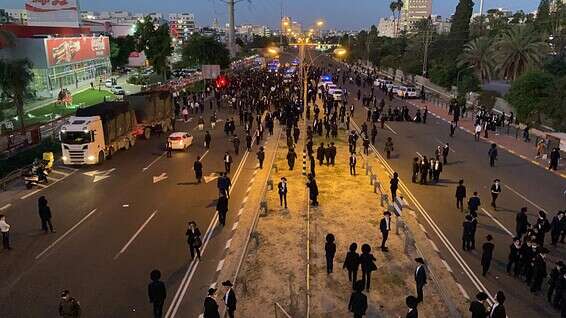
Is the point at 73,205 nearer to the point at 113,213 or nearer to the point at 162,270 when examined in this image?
Answer: the point at 113,213

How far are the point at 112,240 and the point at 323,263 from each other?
7.04 meters

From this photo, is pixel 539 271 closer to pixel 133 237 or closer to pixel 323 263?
pixel 323 263

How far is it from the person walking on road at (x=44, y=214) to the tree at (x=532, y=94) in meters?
31.9

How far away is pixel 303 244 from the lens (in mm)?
15047

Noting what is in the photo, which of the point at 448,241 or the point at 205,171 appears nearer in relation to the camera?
the point at 448,241

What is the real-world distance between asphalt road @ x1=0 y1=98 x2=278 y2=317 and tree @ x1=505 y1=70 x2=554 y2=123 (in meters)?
21.7

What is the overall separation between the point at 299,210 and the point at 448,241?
547 centimetres

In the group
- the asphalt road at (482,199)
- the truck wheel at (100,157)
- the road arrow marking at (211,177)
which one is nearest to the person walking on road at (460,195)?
the asphalt road at (482,199)

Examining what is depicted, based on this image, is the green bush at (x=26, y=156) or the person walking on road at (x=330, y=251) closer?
the person walking on road at (x=330, y=251)

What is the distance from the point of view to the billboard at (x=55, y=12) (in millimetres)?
78562

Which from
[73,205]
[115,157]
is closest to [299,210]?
[73,205]

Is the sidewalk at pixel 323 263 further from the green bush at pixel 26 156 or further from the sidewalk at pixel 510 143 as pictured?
the green bush at pixel 26 156

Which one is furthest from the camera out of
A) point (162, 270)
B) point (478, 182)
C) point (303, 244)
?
point (478, 182)

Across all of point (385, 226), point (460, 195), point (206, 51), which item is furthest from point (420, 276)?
point (206, 51)
